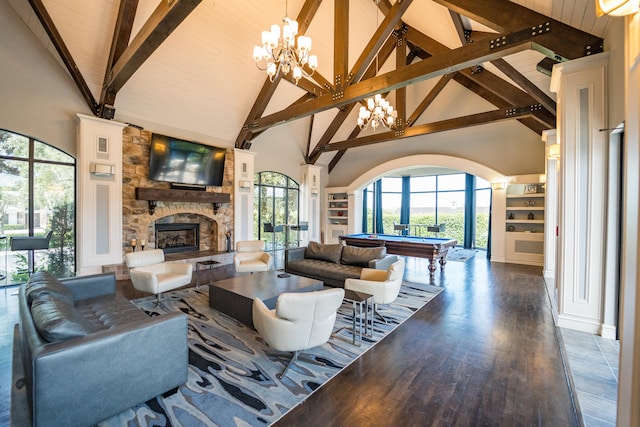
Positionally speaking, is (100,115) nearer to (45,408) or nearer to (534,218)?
(45,408)

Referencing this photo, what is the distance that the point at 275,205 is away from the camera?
9.77m

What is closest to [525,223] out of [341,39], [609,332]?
[609,332]

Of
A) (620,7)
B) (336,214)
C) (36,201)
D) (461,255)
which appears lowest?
(461,255)

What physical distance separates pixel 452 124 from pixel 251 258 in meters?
6.39

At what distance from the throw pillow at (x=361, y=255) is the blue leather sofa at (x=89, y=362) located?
339cm

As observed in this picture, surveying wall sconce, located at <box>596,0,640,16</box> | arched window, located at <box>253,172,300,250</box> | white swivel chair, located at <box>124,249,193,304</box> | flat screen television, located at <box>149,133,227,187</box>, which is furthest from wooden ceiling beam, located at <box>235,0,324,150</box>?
wall sconce, located at <box>596,0,640,16</box>

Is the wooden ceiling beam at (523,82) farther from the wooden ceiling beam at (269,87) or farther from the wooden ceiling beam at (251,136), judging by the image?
the wooden ceiling beam at (251,136)

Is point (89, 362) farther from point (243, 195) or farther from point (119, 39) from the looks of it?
point (243, 195)

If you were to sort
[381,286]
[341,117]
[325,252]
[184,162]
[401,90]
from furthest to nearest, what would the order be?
[341,117], [401,90], [184,162], [325,252], [381,286]

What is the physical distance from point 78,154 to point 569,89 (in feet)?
26.3

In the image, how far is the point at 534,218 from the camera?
7660 mm

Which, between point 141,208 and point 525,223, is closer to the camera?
point 141,208

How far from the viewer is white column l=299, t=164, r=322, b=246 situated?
10.5m

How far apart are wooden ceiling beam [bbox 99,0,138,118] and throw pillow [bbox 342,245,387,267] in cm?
528
